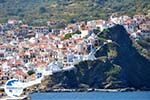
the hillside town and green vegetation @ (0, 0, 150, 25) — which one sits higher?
green vegetation @ (0, 0, 150, 25)

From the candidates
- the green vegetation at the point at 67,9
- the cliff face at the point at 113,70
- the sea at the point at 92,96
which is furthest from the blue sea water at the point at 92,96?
the green vegetation at the point at 67,9

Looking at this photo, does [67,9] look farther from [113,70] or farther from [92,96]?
[92,96]

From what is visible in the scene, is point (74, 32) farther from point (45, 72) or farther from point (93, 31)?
point (45, 72)

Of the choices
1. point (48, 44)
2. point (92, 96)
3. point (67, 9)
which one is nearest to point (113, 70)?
point (92, 96)

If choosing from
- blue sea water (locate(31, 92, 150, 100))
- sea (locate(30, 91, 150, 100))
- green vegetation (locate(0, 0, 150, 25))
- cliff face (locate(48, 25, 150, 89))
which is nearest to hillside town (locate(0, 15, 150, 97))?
cliff face (locate(48, 25, 150, 89))

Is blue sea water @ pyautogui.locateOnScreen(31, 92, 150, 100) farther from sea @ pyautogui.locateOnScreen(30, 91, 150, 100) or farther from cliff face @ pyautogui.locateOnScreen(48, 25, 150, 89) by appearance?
cliff face @ pyautogui.locateOnScreen(48, 25, 150, 89)

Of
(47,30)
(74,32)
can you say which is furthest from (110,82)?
(47,30)
